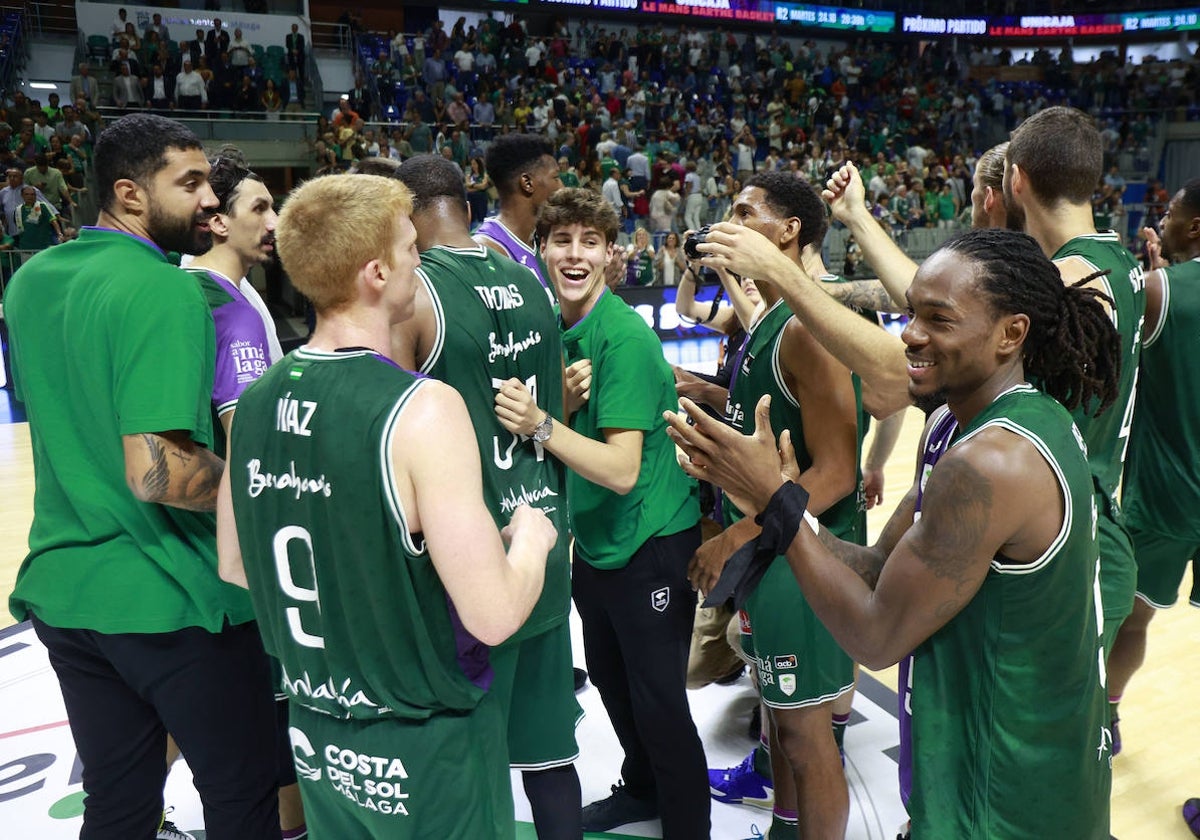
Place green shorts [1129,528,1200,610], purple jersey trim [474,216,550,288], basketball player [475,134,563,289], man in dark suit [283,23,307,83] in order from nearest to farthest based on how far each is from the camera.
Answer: green shorts [1129,528,1200,610] → basketball player [475,134,563,289] → purple jersey trim [474,216,550,288] → man in dark suit [283,23,307,83]

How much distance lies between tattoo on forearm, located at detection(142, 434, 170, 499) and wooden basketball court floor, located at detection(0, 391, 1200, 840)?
171 centimetres

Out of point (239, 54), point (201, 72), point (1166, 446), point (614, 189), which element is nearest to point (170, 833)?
point (1166, 446)

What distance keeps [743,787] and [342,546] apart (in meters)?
2.21

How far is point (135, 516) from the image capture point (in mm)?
2209

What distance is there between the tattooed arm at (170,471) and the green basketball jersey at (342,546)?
39 centimetres

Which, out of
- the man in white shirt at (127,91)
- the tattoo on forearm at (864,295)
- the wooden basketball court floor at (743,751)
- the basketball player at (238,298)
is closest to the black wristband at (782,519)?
the tattoo on forearm at (864,295)

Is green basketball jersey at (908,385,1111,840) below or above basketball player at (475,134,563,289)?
below

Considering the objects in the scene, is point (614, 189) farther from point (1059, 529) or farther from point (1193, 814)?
point (1059, 529)

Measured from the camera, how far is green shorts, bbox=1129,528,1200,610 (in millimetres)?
3398

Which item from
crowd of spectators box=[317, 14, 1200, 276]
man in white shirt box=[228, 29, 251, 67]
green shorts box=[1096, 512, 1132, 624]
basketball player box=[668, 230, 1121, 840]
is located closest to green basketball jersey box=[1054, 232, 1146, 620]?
green shorts box=[1096, 512, 1132, 624]

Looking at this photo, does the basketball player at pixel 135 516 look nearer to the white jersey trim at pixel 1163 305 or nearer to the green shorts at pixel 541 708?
the green shorts at pixel 541 708

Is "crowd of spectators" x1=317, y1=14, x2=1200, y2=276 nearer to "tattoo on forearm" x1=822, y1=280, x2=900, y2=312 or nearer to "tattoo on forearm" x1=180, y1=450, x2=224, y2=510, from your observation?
"tattoo on forearm" x1=822, y1=280, x2=900, y2=312

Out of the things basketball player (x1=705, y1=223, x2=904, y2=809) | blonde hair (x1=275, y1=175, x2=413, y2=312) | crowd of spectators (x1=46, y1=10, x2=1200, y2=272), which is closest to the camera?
blonde hair (x1=275, y1=175, x2=413, y2=312)

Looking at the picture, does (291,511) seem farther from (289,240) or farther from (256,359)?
(256,359)
